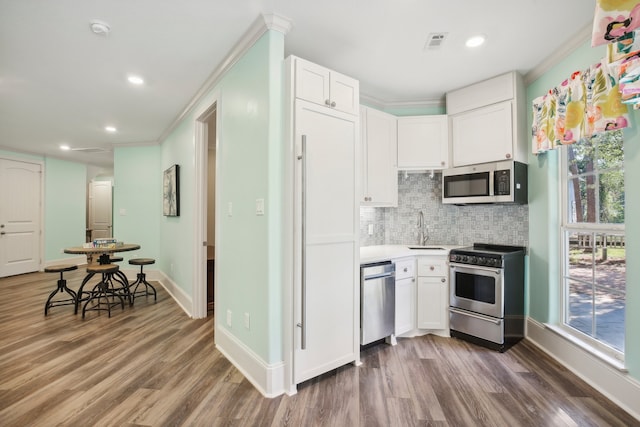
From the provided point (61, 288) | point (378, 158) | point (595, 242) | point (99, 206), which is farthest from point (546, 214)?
point (99, 206)

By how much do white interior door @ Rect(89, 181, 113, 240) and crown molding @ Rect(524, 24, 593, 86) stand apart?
31.8 feet

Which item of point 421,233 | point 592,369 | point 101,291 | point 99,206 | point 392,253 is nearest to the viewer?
point 592,369

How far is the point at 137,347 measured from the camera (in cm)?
288

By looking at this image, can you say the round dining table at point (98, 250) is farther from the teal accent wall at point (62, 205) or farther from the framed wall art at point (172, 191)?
the teal accent wall at point (62, 205)

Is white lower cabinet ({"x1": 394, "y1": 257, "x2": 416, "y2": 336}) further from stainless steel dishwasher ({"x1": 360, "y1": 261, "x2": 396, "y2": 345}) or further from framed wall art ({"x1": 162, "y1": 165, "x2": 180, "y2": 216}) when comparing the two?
framed wall art ({"x1": 162, "y1": 165, "x2": 180, "y2": 216})

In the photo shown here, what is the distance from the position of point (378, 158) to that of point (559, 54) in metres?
1.68

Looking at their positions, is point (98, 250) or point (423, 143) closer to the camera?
point (423, 143)

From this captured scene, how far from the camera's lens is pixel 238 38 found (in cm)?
233

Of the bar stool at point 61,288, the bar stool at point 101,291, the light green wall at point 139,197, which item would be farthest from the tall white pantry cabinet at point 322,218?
the light green wall at point 139,197

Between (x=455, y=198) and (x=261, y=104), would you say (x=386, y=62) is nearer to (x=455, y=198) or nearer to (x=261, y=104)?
(x=261, y=104)

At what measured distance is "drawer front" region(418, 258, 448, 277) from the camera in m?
3.07

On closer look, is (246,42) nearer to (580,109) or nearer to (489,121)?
(489,121)

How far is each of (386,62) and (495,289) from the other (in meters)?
2.21

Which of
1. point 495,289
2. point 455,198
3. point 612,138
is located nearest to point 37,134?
point 455,198
